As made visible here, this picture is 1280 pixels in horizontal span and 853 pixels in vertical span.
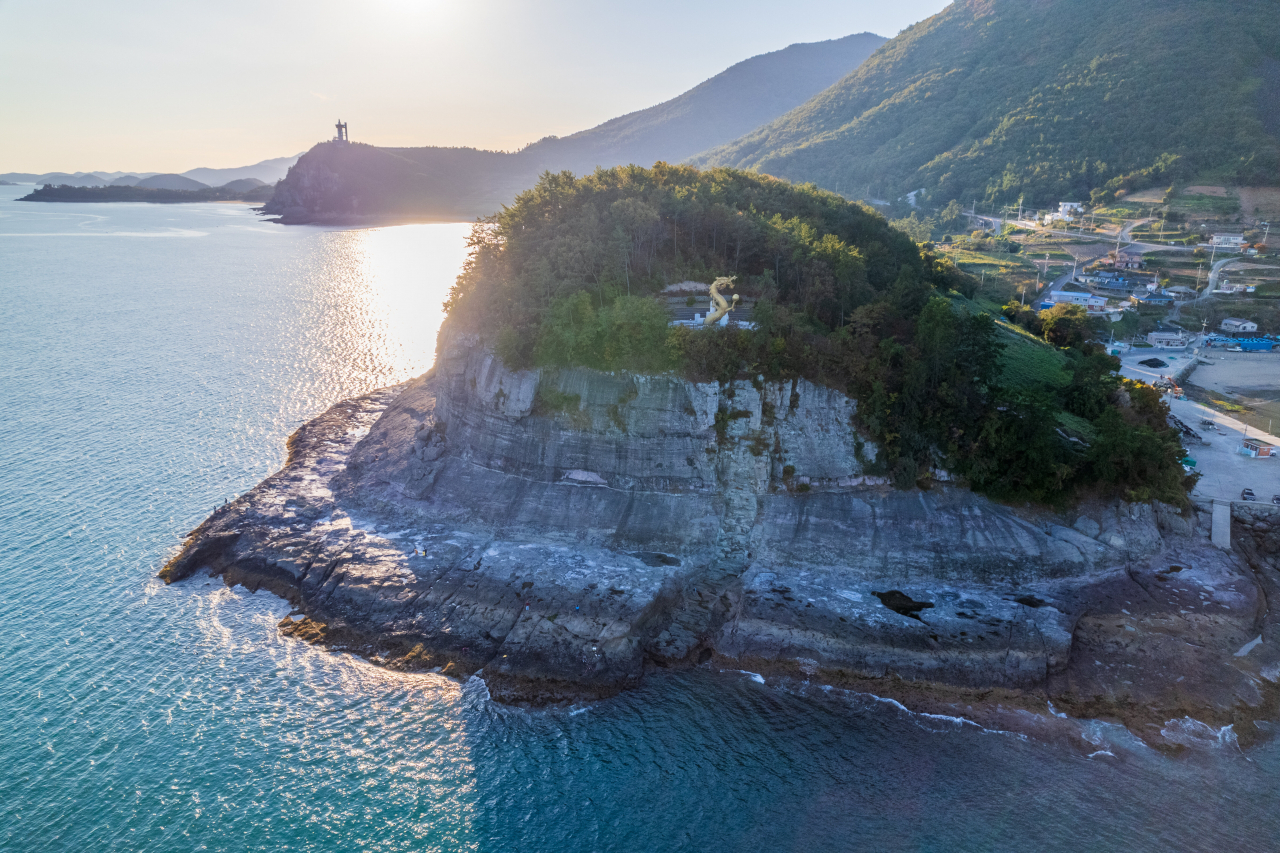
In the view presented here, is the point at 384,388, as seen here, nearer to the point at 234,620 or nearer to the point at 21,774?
the point at 234,620

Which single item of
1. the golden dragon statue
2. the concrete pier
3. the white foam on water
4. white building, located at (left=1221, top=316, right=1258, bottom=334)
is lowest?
the white foam on water

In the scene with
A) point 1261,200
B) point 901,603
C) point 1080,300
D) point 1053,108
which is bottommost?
point 901,603

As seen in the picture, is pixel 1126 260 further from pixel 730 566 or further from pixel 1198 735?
pixel 730 566

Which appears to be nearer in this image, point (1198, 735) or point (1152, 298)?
point (1198, 735)

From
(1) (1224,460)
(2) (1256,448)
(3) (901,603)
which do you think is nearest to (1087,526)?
(3) (901,603)

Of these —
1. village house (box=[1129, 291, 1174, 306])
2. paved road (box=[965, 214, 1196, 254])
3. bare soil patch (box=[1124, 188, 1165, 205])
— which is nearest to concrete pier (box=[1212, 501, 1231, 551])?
village house (box=[1129, 291, 1174, 306])

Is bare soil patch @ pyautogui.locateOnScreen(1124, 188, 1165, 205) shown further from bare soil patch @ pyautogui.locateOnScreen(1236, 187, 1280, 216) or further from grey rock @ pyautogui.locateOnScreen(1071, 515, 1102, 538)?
grey rock @ pyautogui.locateOnScreen(1071, 515, 1102, 538)

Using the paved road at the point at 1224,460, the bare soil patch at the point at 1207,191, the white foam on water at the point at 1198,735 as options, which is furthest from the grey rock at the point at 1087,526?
the bare soil patch at the point at 1207,191
